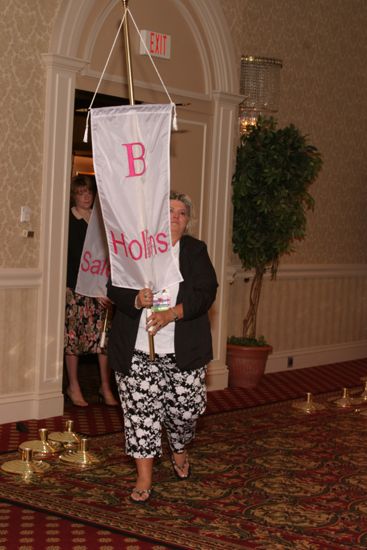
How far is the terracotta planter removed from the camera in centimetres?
877

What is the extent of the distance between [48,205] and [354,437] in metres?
2.62

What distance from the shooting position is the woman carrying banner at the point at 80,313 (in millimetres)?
7398

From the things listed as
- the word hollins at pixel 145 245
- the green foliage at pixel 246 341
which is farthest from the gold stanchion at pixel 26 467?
the green foliage at pixel 246 341

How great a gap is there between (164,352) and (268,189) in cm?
386

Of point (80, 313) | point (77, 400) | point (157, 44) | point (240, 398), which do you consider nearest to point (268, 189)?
point (157, 44)

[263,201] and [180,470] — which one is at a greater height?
[263,201]

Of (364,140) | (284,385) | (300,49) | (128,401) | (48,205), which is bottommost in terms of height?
(284,385)

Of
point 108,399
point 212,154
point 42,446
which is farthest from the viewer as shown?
point 212,154

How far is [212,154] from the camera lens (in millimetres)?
8398

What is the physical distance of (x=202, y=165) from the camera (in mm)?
8336

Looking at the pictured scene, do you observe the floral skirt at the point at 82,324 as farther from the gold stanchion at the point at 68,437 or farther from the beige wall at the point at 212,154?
the gold stanchion at the point at 68,437

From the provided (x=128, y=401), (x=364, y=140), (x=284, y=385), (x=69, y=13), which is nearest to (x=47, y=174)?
(x=69, y=13)

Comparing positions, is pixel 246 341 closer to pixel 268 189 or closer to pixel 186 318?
pixel 268 189

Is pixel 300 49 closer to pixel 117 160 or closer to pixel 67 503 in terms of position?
pixel 117 160
